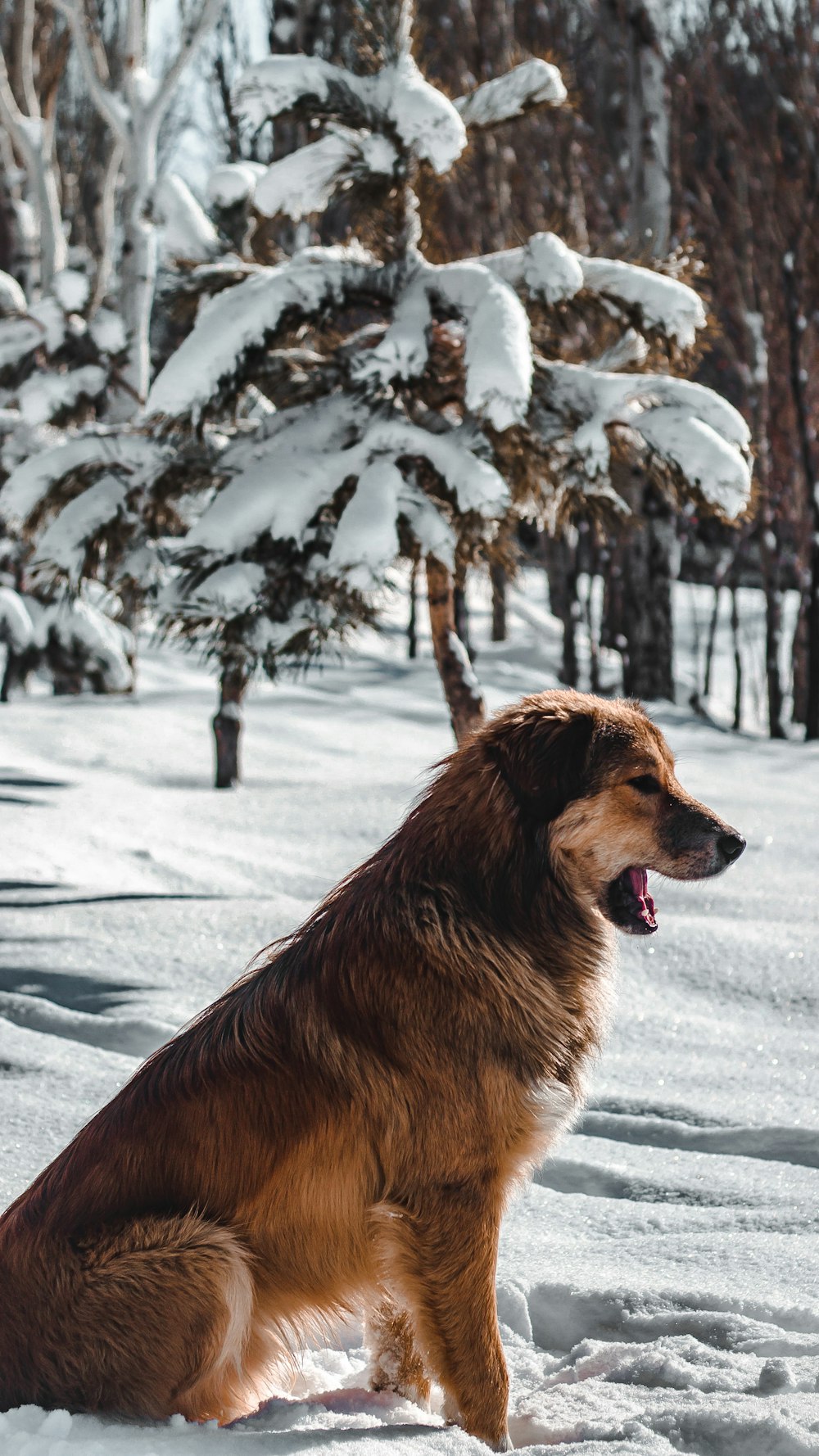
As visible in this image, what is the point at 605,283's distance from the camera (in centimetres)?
634

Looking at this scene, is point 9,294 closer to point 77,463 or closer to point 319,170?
point 77,463

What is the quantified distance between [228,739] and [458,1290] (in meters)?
6.84

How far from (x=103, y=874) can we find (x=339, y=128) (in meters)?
4.30

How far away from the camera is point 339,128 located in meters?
6.67

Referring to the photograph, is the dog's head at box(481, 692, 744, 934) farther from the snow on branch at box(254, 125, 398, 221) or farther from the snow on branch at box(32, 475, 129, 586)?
the snow on branch at box(32, 475, 129, 586)

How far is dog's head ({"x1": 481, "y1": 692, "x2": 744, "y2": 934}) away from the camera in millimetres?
2543

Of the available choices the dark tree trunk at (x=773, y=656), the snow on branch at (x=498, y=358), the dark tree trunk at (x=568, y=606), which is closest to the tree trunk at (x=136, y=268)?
the snow on branch at (x=498, y=358)

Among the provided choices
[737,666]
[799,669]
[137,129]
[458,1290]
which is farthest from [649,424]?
[799,669]

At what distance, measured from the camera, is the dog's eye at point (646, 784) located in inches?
103

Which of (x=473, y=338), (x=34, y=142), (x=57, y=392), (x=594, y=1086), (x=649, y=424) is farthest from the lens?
(x=34, y=142)

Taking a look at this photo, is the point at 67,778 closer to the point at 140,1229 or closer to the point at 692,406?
the point at 692,406

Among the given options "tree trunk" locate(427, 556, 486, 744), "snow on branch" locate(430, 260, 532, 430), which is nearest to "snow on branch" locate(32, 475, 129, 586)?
"tree trunk" locate(427, 556, 486, 744)

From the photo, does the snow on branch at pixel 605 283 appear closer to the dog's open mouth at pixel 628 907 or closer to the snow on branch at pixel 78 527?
the snow on branch at pixel 78 527

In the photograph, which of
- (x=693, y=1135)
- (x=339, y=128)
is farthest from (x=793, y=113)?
(x=693, y=1135)
